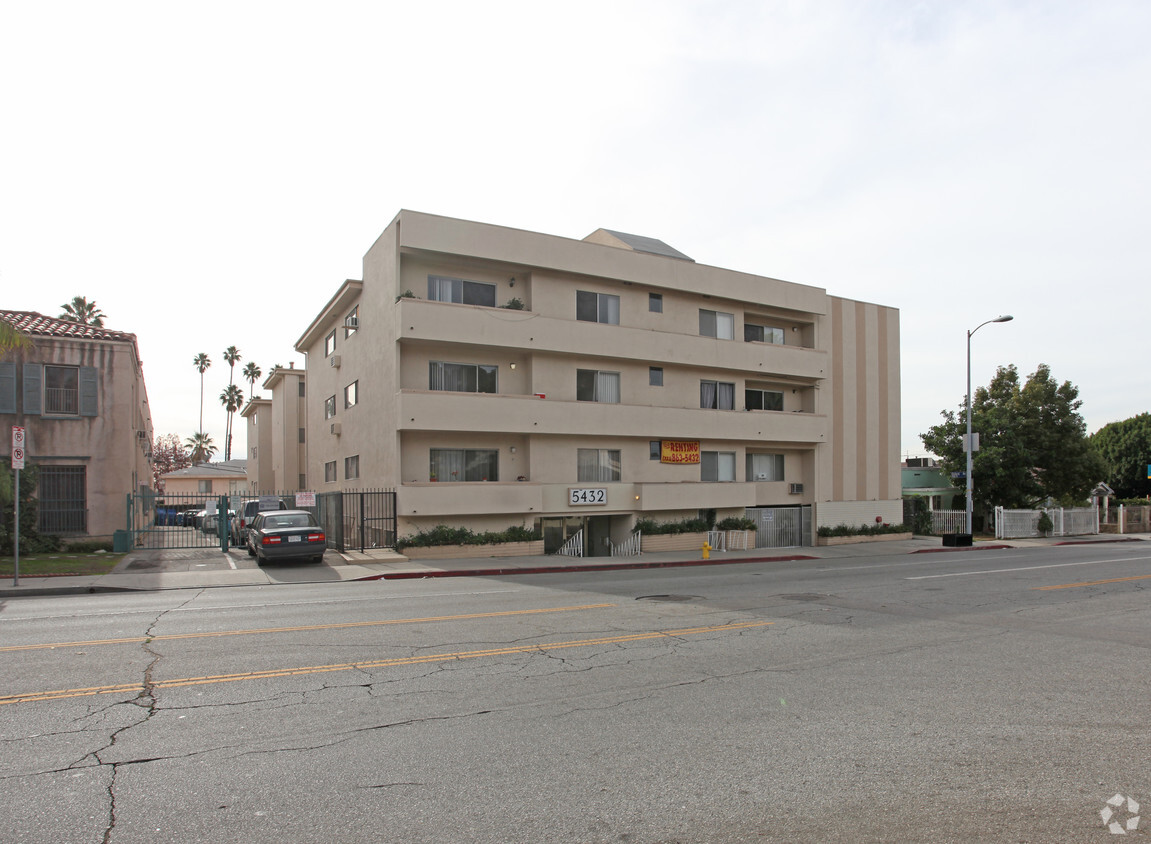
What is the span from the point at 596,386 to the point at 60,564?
17236 mm

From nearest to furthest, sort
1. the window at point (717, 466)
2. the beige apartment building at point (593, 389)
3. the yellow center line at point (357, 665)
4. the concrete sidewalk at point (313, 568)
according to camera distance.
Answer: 1. the yellow center line at point (357, 665)
2. the concrete sidewalk at point (313, 568)
3. the beige apartment building at point (593, 389)
4. the window at point (717, 466)

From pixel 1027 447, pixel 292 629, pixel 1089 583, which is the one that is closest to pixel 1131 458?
pixel 1027 447

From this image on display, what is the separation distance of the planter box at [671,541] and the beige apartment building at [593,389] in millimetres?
825

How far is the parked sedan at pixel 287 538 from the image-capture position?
2003 centimetres

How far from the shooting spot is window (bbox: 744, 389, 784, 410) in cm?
3297

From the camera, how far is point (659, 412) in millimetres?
28625

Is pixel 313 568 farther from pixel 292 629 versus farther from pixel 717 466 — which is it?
pixel 717 466

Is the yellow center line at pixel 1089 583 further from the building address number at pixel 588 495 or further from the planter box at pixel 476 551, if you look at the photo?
the planter box at pixel 476 551

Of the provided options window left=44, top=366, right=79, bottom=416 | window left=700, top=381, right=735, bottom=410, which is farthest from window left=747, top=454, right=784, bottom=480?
window left=44, top=366, right=79, bottom=416

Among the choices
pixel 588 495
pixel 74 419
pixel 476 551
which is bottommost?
A: pixel 476 551

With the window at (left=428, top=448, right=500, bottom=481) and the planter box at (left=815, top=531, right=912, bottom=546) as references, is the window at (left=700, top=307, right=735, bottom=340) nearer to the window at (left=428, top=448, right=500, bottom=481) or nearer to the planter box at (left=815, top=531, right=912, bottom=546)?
the planter box at (left=815, top=531, right=912, bottom=546)

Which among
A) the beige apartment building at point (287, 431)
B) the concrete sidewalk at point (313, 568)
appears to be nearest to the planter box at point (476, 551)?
the concrete sidewalk at point (313, 568)

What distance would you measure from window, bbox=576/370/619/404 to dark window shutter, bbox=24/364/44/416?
55.4 feet

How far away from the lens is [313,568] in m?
20.0
